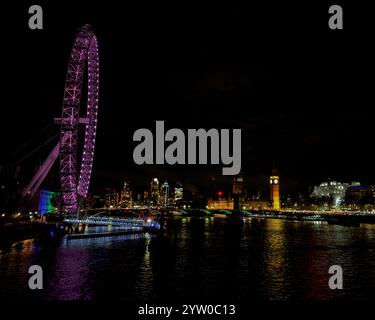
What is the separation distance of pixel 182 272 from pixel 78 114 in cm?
2708

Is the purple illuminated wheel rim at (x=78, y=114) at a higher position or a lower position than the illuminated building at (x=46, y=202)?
higher

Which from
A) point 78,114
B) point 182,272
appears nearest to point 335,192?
point 78,114

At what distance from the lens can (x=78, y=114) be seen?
4788cm

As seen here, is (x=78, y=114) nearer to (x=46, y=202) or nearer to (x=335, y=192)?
(x=46, y=202)

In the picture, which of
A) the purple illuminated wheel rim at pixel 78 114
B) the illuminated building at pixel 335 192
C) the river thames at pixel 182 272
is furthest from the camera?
the illuminated building at pixel 335 192

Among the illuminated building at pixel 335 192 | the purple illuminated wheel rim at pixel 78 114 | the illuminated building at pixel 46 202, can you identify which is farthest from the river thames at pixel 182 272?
the illuminated building at pixel 335 192

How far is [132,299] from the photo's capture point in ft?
63.1

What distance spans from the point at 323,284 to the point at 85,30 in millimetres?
34156

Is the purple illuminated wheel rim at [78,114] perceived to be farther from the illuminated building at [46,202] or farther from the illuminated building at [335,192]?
the illuminated building at [335,192]

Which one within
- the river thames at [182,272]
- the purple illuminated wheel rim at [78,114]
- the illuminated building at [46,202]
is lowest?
the river thames at [182,272]

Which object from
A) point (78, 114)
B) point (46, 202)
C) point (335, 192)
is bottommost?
point (46, 202)

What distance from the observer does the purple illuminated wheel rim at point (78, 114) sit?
45500 millimetres

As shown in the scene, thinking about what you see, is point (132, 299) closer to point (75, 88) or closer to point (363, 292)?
point (363, 292)

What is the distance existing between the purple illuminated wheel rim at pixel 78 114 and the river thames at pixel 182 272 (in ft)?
33.3
